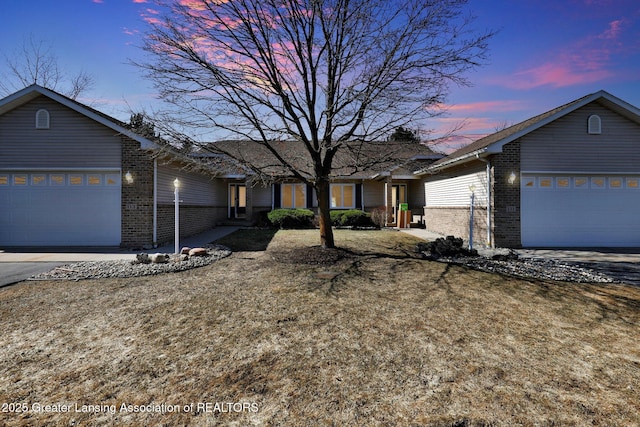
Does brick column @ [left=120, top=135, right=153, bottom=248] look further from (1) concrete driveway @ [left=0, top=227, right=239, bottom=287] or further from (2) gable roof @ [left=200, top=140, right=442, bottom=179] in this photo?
(2) gable roof @ [left=200, top=140, right=442, bottom=179]

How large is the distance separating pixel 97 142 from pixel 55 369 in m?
9.10

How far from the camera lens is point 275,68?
7.94 meters

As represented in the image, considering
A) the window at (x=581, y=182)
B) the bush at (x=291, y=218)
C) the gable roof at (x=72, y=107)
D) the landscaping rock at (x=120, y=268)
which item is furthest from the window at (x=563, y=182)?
the gable roof at (x=72, y=107)

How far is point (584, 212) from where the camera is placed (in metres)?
10.3

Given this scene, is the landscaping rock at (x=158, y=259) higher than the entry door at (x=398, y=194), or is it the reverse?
the entry door at (x=398, y=194)

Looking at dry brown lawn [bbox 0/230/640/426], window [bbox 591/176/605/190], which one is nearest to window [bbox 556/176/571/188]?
window [bbox 591/176/605/190]

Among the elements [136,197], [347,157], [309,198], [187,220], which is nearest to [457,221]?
[347,157]

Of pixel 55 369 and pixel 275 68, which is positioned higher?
pixel 275 68

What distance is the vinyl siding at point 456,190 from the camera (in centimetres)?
1071

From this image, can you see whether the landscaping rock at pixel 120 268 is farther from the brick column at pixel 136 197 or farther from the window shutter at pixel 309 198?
the window shutter at pixel 309 198

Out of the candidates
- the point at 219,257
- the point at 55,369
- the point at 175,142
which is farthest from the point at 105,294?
the point at 175,142

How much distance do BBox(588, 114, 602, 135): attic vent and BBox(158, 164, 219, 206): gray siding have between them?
14692 mm

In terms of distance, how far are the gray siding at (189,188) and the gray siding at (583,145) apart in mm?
12400

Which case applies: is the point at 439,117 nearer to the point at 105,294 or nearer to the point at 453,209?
the point at 453,209
